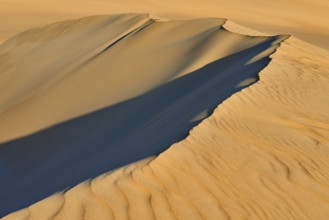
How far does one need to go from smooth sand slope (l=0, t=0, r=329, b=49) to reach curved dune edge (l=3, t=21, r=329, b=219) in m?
11.9

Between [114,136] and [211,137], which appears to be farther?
[114,136]

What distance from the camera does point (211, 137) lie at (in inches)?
161

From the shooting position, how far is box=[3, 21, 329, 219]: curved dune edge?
10.1 feet

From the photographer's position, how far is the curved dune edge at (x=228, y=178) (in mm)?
3064

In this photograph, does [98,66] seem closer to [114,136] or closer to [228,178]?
[114,136]

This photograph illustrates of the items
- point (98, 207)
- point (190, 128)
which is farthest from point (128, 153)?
point (98, 207)

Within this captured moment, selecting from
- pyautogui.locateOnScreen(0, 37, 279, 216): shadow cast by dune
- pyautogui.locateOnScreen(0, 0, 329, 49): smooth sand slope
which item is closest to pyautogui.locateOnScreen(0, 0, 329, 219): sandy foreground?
pyautogui.locateOnScreen(0, 37, 279, 216): shadow cast by dune

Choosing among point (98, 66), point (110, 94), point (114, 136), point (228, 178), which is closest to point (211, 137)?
point (228, 178)

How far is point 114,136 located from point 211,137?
1718mm

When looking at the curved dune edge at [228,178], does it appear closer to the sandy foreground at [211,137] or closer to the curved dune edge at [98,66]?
the sandy foreground at [211,137]

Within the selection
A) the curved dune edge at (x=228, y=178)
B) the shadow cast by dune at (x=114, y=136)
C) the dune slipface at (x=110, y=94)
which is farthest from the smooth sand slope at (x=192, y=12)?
the curved dune edge at (x=228, y=178)

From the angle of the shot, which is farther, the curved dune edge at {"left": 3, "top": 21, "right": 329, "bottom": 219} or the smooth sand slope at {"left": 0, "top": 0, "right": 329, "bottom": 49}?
the smooth sand slope at {"left": 0, "top": 0, "right": 329, "bottom": 49}

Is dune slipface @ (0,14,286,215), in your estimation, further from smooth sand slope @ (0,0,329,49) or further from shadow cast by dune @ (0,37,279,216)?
smooth sand slope @ (0,0,329,49)

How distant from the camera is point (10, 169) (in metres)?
6.08
